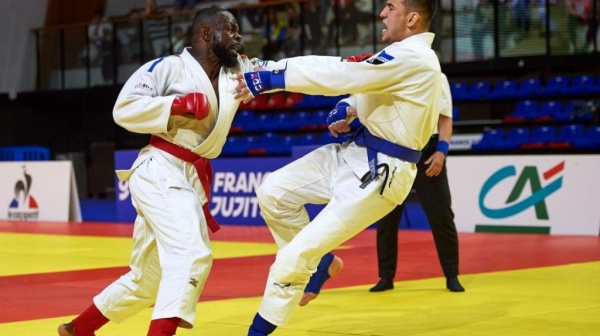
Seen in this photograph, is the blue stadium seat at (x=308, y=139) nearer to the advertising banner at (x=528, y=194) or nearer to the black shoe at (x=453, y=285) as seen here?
the advertising banner at (x=528, y=194)

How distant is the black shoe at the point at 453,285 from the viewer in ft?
26.4

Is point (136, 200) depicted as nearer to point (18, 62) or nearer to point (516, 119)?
point (516, 119)

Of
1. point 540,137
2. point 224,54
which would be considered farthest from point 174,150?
point 540,137

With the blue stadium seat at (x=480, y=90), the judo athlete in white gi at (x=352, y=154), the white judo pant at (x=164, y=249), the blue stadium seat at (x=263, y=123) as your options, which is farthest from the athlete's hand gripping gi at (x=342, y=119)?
the blue stadium seat at (x=263, y=123)

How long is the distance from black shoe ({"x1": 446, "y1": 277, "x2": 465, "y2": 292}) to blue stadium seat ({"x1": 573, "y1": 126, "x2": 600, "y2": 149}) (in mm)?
10036

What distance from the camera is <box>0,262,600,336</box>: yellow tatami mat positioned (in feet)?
20.3

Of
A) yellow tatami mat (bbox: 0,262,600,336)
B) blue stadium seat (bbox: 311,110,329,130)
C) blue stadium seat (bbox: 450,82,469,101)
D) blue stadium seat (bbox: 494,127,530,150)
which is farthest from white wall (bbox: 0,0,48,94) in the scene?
yellow tatami mat (bbox: 0,262,600,336)

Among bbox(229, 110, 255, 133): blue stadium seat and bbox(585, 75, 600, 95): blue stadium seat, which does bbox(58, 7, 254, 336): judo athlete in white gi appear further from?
bbox(229, 110, 255, 133): blue stadium seat

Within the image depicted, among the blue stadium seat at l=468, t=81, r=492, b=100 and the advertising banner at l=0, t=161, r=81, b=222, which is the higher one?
the blue stadium seat at l=468, t=81, r=492, b=100

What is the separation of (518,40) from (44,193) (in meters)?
8.58

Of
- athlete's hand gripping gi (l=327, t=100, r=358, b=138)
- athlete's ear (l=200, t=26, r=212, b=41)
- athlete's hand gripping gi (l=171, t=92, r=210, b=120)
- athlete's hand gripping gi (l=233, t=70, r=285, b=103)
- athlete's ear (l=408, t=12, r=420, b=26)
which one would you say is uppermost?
athlete's ear (l=408, t=12, r=420, b=26)

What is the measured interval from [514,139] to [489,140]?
489 millimetres

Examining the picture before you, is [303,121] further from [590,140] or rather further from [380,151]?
[380,151]

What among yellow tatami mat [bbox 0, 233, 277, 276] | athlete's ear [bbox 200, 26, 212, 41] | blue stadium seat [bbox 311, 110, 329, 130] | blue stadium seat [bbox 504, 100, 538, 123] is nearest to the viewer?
athlete's ear [bbox 200, 26, 212, 41]
